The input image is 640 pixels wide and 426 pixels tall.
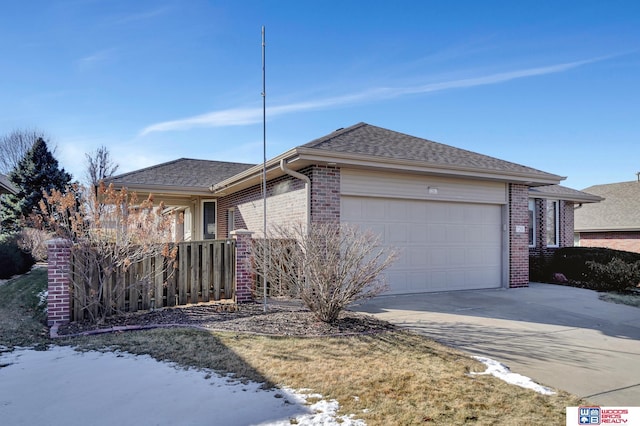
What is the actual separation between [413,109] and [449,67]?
2146 mm

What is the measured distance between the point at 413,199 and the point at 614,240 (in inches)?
591

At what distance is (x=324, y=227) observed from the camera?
263 inches

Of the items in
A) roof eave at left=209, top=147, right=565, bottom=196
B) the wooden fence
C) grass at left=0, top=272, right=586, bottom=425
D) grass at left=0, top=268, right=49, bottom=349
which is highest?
roof eave at left=209, top=147, right=565, bottom=196

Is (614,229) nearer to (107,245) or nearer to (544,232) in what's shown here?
(544,232)

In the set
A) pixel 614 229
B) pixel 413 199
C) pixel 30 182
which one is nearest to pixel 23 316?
pixel 413 199

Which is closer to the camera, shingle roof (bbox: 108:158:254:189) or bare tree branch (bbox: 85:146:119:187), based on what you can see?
shingle roof (bbox: 108:158:254:189)

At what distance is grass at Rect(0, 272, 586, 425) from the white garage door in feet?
11.9

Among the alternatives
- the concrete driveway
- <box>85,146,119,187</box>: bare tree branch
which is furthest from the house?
<box>85,146,119,187</box>: bare tree branch

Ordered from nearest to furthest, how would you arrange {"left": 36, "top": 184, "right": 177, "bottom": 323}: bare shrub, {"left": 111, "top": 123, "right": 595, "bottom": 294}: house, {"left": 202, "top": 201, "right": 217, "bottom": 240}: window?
{"left": 36, "top": 184, "right": 177, "bottom": 323}: bare shrub
{"left": 111, "top": 123, "right": 595, "bottom": 294}: house
{"left": 202, "top": 201, "right": 217, "bottom": 240}: window

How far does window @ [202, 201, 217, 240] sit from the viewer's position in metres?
15.6

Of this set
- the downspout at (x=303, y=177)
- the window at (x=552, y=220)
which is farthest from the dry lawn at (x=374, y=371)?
the window at (x=552, y=220)

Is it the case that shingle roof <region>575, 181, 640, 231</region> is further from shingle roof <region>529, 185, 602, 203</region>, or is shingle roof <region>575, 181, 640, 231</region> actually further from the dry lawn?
the dry lawn

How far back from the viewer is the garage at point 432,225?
908cm

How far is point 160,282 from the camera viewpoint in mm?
7512
